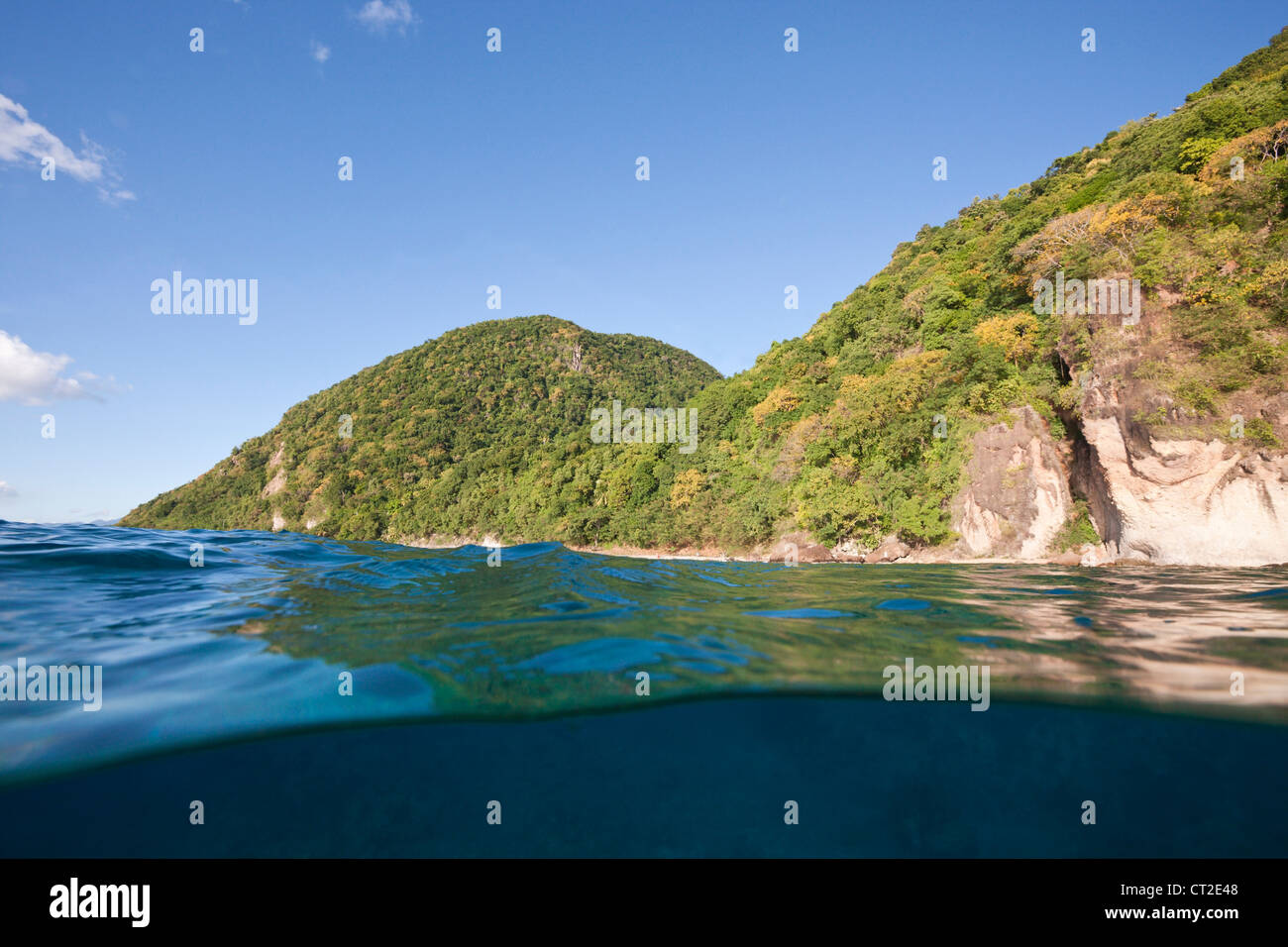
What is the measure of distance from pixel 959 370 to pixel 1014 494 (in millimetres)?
9048

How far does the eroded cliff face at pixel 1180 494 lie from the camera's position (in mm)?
19703

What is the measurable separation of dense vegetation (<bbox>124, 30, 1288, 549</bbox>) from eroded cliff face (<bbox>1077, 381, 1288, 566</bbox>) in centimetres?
85

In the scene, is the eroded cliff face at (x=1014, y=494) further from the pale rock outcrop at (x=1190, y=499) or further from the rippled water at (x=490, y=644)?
the rippled water at (x=490, y=644)

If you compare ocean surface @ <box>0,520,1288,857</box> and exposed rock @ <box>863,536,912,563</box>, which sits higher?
ocean surface @ <box>0,520,1288,857</box>

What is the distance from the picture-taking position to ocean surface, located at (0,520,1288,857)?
336 centimetres

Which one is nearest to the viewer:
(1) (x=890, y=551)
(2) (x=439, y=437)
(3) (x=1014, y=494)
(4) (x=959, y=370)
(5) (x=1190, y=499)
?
(5) (x=1190, y=499)

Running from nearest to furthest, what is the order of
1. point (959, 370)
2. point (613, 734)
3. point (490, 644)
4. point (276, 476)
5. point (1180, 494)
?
1. point (613, 734)
2. point (490, 644)
3. point (1180, 494)
4. point (959, 370)
5. point (276, 476)

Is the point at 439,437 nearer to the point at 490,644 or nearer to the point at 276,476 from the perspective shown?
the point at 276,476

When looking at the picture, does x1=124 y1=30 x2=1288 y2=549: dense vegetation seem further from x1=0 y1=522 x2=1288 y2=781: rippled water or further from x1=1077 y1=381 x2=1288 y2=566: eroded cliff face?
x1=0 y1=522 x2=1288 y2=781: rippled water

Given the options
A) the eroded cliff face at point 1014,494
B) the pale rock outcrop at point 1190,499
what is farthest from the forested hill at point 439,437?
the pale rock outcrop at point 1190,499

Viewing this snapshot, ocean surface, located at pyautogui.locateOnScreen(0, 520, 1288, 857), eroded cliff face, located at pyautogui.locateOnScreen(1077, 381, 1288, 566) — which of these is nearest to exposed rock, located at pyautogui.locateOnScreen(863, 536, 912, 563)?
eroded cliff face, located at pyautogui.locateOnScreen(1077, 381, 1288, 566)

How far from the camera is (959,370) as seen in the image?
33.1 meters

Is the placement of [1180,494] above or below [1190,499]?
above

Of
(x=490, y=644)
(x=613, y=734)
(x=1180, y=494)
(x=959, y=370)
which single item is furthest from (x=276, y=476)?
(x=1180, y=494)
